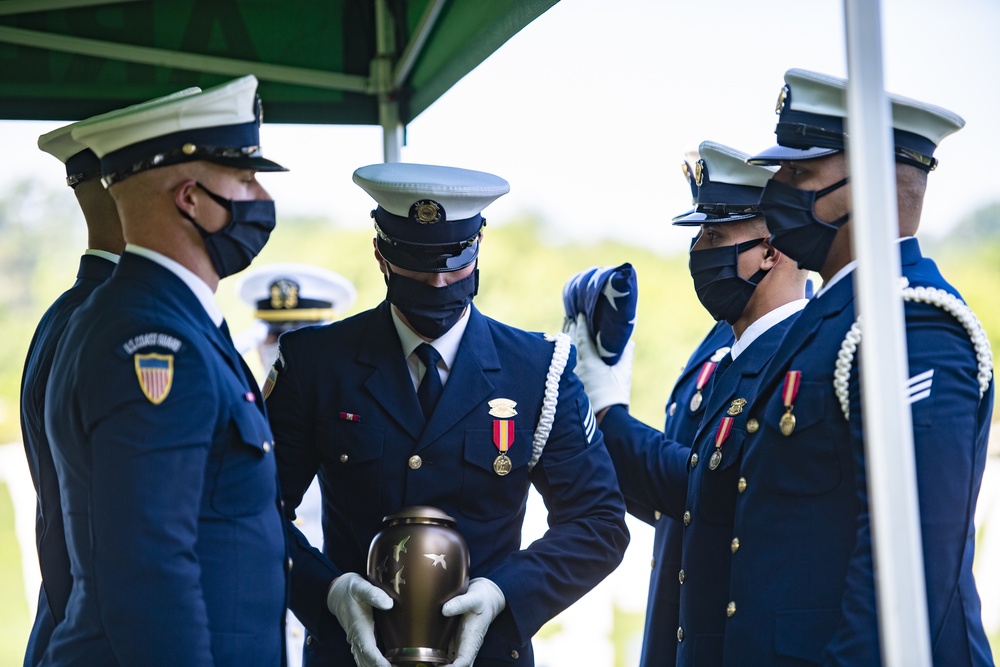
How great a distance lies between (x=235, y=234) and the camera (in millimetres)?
2543

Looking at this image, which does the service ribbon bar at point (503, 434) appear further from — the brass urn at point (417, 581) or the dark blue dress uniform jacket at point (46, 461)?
the dark blue dress uniform jacket at point (46, 461)

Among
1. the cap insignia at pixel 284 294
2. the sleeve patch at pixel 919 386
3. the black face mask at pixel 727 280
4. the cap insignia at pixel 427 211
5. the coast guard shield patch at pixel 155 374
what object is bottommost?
the sleeve patch at pixel 919 386

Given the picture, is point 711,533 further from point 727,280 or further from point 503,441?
point 727,280

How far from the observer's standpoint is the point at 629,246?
21922 mm

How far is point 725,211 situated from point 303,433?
1.40 metres

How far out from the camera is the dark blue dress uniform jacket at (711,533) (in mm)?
2904

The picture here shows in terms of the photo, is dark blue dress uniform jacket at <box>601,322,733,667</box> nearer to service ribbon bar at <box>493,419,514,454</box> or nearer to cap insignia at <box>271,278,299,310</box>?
service ribbon bar at <box>493,419,514,454</box>

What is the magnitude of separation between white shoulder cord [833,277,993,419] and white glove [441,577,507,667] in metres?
1.02

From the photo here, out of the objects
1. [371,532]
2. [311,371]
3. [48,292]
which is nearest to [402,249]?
[311,371]

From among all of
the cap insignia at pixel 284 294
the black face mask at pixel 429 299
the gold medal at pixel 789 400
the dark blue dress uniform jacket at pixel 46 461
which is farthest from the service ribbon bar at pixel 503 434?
the cap insignia at pixel 284 294

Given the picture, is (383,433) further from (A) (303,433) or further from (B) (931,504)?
(B) (931,504)

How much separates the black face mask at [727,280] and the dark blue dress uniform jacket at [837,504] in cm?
70

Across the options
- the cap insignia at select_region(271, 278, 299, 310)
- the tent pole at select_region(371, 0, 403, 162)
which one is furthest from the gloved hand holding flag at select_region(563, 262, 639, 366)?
the cap insignia at select_region(271, 278, 299, 310)

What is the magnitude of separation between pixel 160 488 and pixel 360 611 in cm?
78
